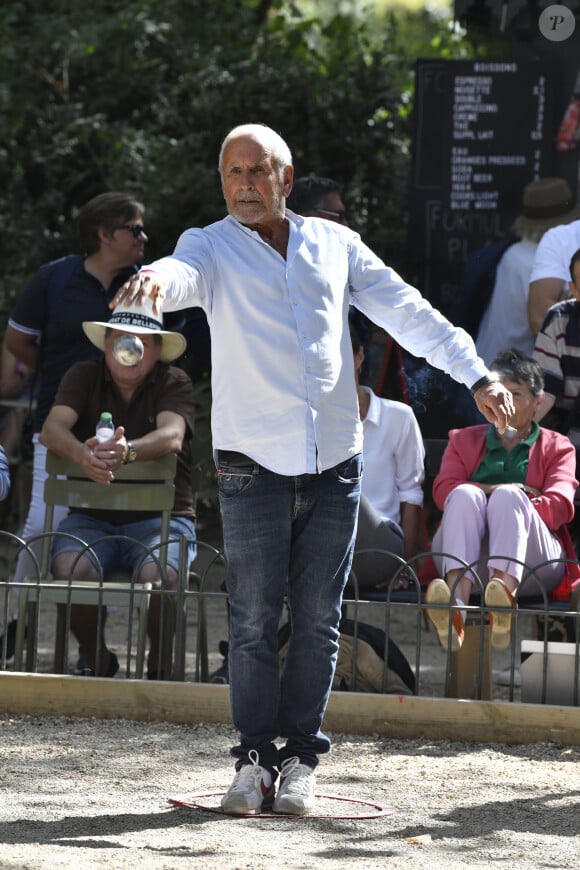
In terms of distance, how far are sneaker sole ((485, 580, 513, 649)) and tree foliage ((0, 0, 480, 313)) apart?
492 centimetres

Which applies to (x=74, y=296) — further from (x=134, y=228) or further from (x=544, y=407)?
(x=544, y=407)

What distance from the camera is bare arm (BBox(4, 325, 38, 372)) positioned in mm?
7012

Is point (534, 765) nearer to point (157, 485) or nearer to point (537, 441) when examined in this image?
point (537, 441)

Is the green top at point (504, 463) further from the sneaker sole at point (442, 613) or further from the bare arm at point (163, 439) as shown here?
the bare arm at point (163, 439)

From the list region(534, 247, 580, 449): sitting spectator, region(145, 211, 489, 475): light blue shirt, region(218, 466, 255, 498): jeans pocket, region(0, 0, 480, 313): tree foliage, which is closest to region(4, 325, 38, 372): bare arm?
region(534, 247, 580, 449): sitting spectator

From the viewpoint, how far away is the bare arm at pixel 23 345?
23.0 feet

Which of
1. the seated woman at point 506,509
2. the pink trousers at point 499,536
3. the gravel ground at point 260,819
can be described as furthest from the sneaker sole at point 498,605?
the gravel ground at point 260,819

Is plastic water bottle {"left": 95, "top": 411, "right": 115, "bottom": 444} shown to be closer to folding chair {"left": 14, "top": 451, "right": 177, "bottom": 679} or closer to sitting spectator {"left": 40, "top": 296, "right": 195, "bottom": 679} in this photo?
sitting spectator {"left": 40, "top": 296, "right": 195, "bottom": 679}

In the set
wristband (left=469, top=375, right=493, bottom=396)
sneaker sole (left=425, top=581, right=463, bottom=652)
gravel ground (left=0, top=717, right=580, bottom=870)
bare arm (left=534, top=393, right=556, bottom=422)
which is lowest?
gravel ground (left=0, top=717, right=580, bottom=870)

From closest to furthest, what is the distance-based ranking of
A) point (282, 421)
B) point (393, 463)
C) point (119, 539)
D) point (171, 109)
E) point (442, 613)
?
point (282, 421)
point (442, 613)
point (119, 539)
point (393, 463)
point (171, 109)

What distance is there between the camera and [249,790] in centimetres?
421

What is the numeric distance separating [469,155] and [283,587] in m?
5.31

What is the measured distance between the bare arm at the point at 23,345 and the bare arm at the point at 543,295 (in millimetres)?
2350

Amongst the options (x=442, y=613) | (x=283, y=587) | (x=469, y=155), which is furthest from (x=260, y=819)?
(x=469, y=155)
